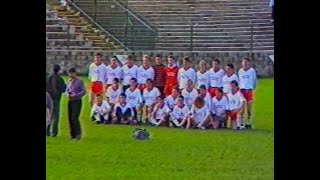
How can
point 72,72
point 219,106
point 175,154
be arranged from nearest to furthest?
1. point 175,154
2. point 72,72
3. point 219,106

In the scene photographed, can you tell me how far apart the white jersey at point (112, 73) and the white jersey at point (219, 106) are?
0.56 m

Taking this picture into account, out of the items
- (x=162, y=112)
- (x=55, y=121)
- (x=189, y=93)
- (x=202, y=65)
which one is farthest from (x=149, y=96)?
(x=55, y=121)

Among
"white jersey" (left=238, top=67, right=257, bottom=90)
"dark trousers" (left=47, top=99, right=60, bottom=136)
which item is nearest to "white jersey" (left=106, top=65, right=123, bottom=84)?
"dark trousers" (left=47, top=99, right=60, bottom=136)

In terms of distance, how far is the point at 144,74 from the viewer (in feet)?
18.3

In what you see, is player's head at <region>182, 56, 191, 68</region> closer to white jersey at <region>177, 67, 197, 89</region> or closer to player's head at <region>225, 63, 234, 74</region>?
white jersey at <region>177, 67, 197, 89</region>

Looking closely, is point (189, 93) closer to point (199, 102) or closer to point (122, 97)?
point (199, 102)

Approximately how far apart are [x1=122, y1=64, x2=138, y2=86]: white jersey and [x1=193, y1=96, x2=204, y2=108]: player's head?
0.37m

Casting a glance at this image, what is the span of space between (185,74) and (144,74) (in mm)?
238

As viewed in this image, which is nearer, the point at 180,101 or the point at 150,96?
the point at 180,101

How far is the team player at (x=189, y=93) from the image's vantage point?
5.49 meters

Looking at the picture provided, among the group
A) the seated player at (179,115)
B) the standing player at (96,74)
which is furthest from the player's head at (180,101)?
the standing player at (96,74)
